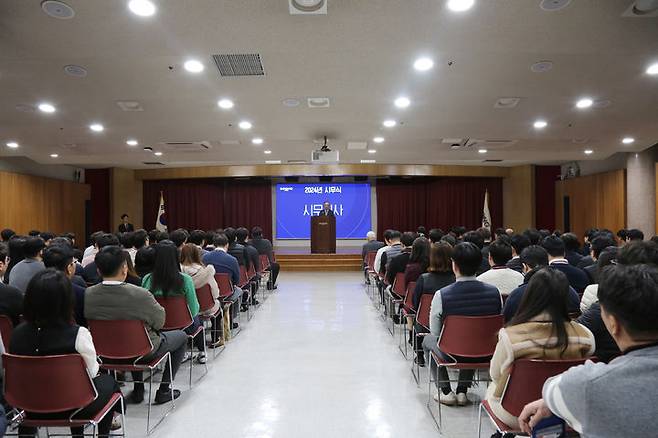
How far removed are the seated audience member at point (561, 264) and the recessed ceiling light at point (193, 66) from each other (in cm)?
379

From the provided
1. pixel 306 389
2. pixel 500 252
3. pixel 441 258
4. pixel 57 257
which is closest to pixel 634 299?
pixel 500 252

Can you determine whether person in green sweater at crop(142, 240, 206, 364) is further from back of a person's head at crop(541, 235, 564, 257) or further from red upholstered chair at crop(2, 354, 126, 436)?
back of a person's head at crop(541, 235, 564, 257)

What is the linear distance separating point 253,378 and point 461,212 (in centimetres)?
1285

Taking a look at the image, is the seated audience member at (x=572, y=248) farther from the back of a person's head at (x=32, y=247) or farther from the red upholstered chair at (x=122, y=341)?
the back of a person's head at (x=32, y=247)

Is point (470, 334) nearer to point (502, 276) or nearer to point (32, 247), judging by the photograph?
point (502, 276)

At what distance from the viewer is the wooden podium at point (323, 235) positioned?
12953 mm

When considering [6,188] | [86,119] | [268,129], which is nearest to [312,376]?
[268,129]

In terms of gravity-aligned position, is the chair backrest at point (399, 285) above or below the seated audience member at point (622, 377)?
below

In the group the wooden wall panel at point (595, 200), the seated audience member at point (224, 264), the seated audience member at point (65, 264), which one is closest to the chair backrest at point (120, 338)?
the seated audience member at point (65, 264)

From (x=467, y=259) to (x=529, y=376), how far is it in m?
1.18

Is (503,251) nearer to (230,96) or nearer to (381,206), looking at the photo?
(230,96)

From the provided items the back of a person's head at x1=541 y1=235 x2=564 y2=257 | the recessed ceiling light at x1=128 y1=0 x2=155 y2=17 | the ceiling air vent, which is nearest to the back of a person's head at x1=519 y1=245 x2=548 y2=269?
the back of a person's head at x1=541 y1=235 x2=564 y2=257

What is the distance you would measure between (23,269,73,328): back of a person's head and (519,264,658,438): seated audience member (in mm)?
2120

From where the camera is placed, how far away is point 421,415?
10.8 feet
